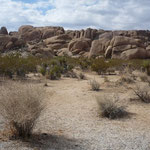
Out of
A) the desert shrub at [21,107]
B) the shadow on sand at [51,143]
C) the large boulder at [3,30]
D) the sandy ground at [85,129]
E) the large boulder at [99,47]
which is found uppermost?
the large boulder at [3,30]

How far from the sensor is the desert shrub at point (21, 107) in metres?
5.43

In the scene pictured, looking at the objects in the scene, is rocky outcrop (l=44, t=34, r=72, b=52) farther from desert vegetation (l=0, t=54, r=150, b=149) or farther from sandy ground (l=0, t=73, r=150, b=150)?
sandy ground (l=0, t=73, r=150, b=150)

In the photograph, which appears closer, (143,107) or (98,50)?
(143,107)

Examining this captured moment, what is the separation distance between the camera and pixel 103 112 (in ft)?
28.3

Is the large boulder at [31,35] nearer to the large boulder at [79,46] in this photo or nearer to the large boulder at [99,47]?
the large boulder at [79,46]

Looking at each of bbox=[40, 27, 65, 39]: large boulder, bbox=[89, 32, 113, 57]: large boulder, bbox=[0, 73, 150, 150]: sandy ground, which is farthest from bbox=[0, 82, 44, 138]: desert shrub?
bbox=[40, 27, 65, 39]: large boulder

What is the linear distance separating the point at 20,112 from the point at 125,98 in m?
6.86

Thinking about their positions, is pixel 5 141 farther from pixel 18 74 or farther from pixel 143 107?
pixel 18 74

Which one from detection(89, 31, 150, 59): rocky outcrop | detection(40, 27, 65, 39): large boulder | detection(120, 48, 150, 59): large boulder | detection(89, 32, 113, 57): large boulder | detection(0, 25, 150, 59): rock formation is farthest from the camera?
detection(40, 27, 65, 39): large boulder

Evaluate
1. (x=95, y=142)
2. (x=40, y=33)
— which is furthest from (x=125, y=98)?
(x=40, y=33)

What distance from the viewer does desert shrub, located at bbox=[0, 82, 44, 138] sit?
5426 mm

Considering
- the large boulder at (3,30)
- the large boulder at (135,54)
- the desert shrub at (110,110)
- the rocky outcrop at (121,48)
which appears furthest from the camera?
the large boulder at (3,30)

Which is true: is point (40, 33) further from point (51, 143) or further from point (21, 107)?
point (21, 107)

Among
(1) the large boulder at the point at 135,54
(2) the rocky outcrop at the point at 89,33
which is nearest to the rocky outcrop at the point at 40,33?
(2) the rocky outcrop at the point at 89,33
